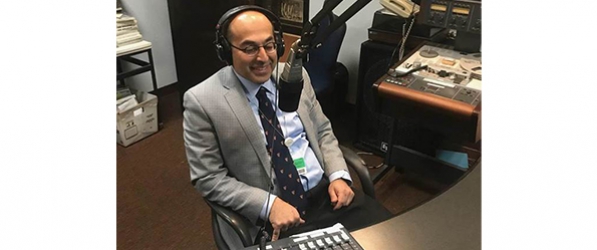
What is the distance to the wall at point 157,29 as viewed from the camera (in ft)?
5.80

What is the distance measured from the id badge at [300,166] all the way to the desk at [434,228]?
1.30 feet

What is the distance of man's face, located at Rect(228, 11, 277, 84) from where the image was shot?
92 centimetres

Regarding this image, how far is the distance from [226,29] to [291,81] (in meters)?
0.36

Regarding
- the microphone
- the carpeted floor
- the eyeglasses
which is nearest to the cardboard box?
the carpeted floor

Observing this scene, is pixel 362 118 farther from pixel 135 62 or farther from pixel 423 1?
pixel 135 62

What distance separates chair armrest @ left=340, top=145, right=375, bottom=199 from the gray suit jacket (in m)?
0.25

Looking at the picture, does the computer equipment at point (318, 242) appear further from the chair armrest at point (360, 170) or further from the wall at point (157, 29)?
the wall at point (157, 29)

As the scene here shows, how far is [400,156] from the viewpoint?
206 centimetres

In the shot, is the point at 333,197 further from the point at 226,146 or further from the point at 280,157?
the point at 226,146

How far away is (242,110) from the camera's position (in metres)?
1.00

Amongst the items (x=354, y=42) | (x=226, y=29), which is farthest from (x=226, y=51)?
(x=354, y=42)

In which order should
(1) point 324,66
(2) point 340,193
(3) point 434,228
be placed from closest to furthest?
(3) point 434,228 → (2) point 340,193 → (1) point 324,66
